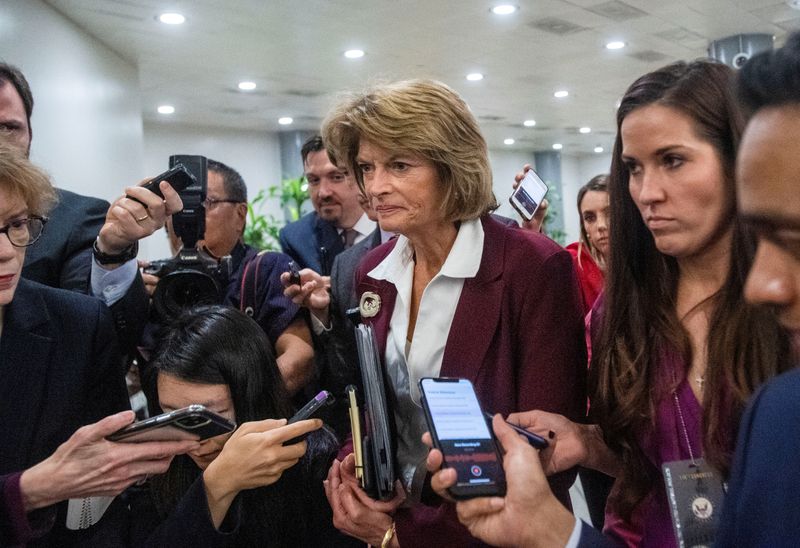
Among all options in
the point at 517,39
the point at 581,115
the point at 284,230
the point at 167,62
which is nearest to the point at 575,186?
the point at 581,115

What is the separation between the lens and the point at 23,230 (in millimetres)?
1486

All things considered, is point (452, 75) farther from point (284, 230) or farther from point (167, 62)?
point (284, 230)

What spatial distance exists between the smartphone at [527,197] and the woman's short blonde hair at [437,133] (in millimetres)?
585

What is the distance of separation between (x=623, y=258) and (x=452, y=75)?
Result: 734 cm

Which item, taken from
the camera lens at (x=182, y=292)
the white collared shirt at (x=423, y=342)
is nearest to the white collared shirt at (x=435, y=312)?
the white collared shirt at (x=423, y=342)

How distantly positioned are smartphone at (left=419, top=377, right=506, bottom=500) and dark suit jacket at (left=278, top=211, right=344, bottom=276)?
198cm

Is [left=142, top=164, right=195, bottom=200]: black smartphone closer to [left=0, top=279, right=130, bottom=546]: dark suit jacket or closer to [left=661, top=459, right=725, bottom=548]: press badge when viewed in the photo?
[left=0, top=279, right=130, bottom=546]: dark suit jacket

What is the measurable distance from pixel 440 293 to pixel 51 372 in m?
0.81

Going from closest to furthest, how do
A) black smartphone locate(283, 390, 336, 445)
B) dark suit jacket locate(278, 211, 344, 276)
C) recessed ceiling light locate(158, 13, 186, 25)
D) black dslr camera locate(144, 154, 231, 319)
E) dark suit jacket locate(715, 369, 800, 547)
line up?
dark suit jacket locate(715, 369, 800, 547) → black smartphone locate(283, 390, 336, 445) → black dslr camera locate(144, 154, 231, 319) → dark suit jacket locate(278, 211, 344, 276) → recessed ceiling light locate(158, 13, 186, 25)

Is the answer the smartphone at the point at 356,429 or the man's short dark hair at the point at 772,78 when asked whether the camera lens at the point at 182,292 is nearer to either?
the smartphone at the point at 356,429

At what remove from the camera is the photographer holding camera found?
195 centimetres

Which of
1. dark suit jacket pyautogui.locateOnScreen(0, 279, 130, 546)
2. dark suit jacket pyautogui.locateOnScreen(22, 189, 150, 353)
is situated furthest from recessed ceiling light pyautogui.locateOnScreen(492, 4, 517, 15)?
dark suit jacket pyautogui.locateOnScreen(0, 279, 130, 546)

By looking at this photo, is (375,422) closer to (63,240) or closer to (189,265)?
(189,265)

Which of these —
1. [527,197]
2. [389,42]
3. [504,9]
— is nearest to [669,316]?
[527,197]
